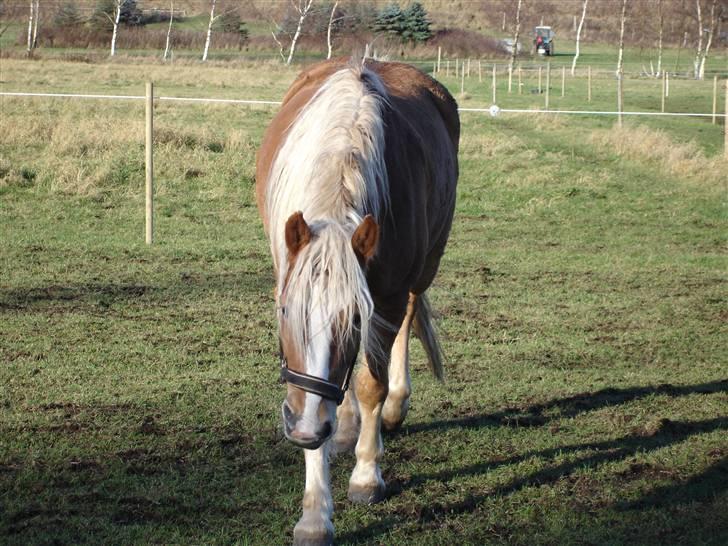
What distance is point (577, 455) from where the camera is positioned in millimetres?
4121

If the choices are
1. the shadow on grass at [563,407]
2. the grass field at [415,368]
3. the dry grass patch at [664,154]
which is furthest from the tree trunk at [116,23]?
the shadow on grass at [563,407]

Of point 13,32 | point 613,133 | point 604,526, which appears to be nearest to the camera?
point 604,526

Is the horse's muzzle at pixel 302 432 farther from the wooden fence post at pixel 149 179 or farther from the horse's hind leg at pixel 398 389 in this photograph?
the wooden fence post at pixel 149 179

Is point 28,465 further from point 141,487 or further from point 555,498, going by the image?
point 555,498

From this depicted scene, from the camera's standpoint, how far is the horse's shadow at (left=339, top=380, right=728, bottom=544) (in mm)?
3531

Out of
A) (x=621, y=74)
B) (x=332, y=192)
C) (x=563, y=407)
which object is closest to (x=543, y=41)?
(x=621, y=74)

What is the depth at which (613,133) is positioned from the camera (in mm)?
16250

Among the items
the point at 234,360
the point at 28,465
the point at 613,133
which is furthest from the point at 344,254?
the point at 613,133

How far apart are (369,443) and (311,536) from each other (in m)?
0.62

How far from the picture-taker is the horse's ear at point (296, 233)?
271cm

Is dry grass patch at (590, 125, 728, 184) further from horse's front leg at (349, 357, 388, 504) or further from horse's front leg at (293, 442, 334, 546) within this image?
horse's front leg at (293, 442, 334, 546)

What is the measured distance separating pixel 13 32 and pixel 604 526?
56.2 m

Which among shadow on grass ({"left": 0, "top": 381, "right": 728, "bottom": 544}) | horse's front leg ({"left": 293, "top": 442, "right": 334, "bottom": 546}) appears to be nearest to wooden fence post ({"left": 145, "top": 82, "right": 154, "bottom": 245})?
shadow on grass ({"left": 0, "top": 381, "right": 728, "bottom": 544})

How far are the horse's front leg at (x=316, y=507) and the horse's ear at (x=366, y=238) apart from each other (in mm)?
836
